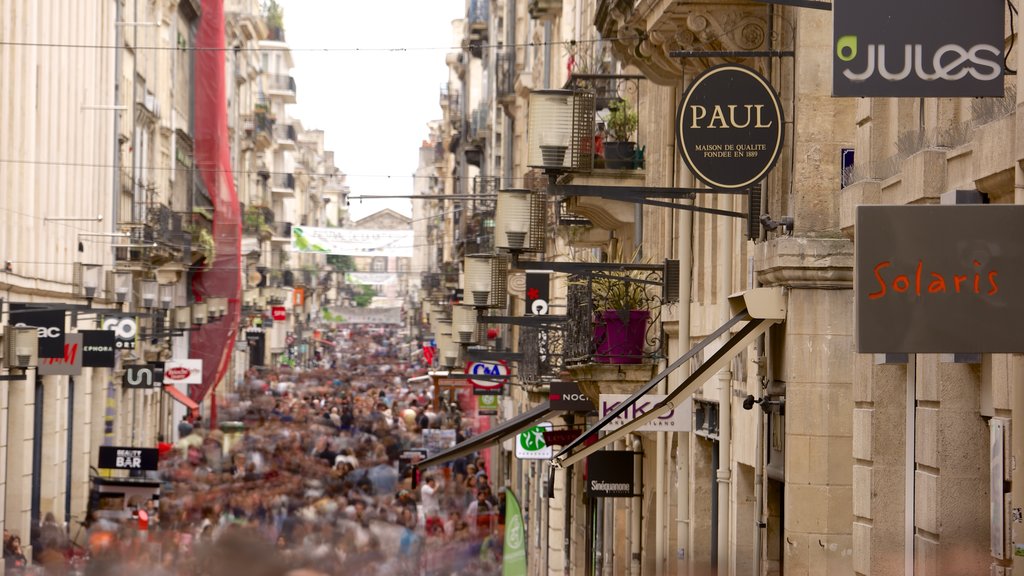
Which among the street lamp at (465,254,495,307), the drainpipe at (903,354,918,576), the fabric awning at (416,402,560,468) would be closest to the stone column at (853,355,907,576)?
the drainpipe at (903,354,918,576)

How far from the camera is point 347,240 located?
4903 centimetres

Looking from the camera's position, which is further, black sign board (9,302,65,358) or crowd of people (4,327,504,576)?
black sign board (9,302,65,358)

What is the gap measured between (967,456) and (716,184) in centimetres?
439

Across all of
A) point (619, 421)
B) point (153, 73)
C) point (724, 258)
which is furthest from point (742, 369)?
point (153, 73)

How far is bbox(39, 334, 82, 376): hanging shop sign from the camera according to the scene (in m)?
29.9

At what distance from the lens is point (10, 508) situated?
32469 millimetres

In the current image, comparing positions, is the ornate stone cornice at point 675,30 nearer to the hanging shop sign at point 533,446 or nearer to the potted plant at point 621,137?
the potted plant at point 621,137

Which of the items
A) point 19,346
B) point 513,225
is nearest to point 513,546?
point 513,225

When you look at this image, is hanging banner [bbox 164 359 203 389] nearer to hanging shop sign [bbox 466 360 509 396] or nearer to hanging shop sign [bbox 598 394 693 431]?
hanging shop sign [bbox 466 360 509 396]

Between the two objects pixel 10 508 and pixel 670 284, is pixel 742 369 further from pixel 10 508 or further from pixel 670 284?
pixel 10 508

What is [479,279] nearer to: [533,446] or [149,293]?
[533,446]

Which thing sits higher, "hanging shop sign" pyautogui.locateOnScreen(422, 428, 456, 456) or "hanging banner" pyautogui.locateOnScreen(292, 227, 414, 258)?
"hanging banner" pyautogui.locateOnScreen(292, 227, 414, 258)

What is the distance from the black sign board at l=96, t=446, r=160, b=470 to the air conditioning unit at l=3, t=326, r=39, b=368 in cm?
545

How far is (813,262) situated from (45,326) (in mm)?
19317
